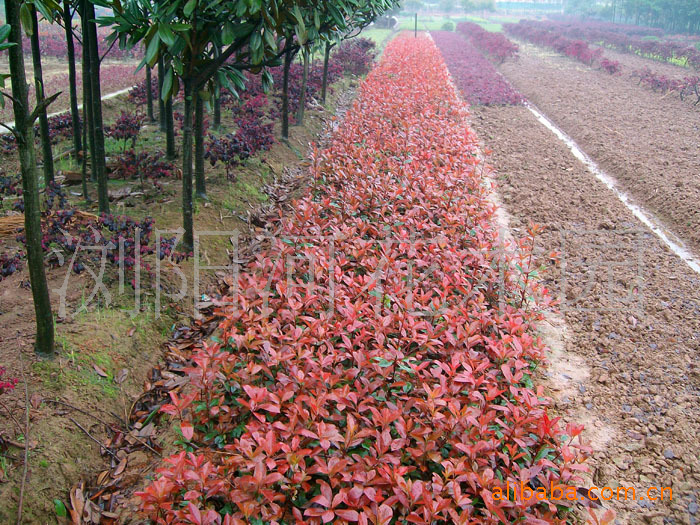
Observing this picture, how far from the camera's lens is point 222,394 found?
2.67m

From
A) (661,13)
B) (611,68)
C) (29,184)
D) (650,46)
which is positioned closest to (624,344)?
(29,184)

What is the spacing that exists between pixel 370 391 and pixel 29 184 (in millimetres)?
2061

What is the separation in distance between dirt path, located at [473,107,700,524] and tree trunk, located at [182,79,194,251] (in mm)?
3060

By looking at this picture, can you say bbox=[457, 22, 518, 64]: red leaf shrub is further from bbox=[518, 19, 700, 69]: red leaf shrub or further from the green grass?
the green grass

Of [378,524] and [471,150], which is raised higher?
[471,150]

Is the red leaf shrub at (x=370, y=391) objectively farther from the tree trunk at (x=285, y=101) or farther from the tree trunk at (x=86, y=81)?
the tree trunk at (x=285, y=101)

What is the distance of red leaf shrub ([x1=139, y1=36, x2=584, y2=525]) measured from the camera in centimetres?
209

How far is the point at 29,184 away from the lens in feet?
8.44

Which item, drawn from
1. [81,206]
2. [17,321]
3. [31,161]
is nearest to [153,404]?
[17,321]

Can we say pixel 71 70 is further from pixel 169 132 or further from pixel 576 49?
pixel 576 49

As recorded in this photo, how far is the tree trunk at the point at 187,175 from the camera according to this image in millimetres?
4113

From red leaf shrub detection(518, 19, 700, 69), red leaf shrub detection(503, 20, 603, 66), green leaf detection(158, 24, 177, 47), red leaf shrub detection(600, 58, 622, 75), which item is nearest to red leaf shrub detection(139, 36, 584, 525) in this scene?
green leaf detection(158, 24, 177, 47)

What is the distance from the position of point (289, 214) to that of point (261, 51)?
185cm

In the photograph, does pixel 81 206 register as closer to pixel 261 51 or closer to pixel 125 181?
pixel 125 181
